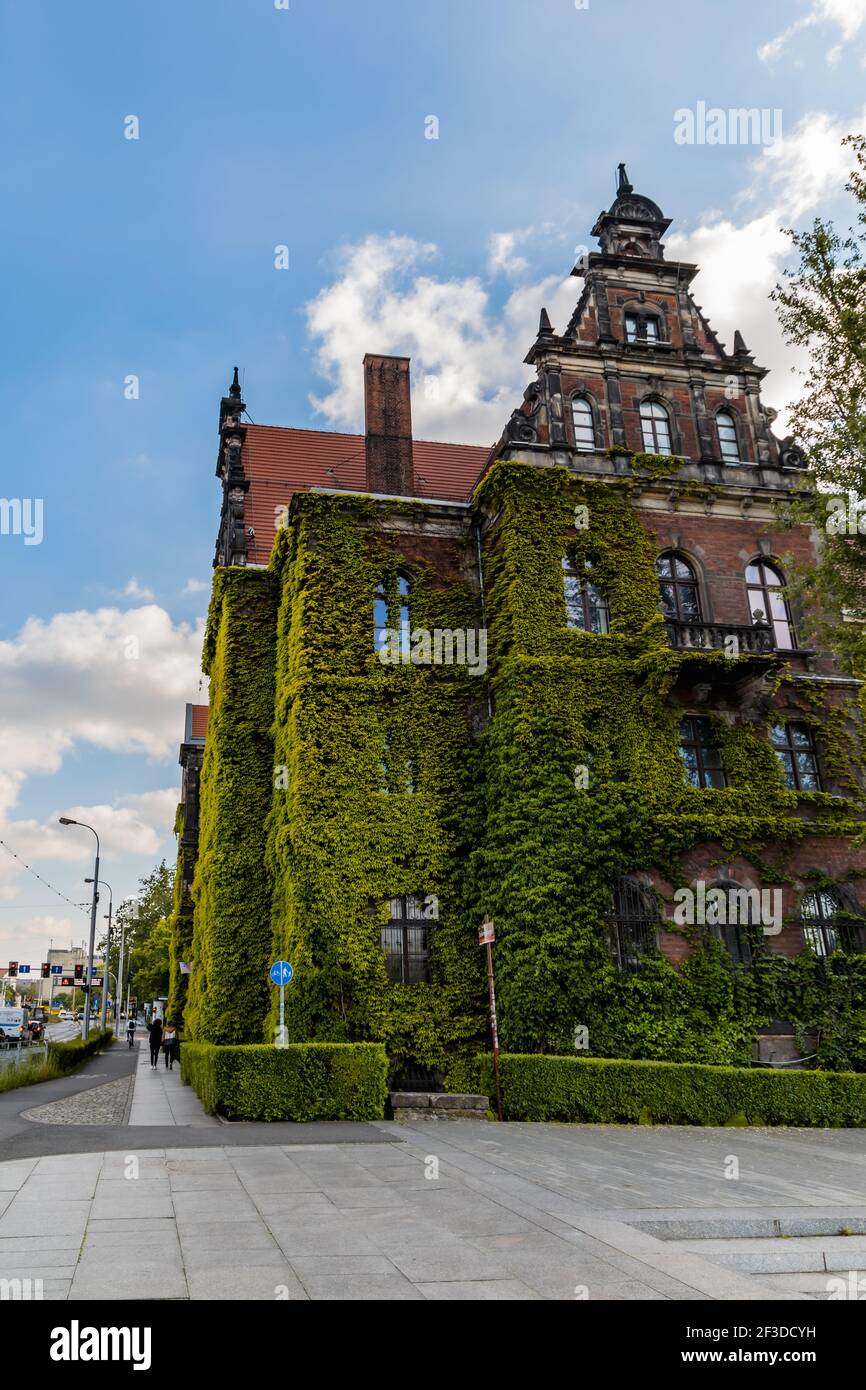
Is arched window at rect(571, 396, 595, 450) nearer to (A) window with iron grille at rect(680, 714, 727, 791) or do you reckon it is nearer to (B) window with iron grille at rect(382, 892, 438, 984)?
(A) window with iron grille at rect(680, 714, 727, 791)

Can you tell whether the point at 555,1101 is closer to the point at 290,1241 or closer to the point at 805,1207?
the point at 805,1207

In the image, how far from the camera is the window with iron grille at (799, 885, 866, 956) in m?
23.2

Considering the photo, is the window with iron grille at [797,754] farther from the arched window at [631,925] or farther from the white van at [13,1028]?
the white van at [13,1028]

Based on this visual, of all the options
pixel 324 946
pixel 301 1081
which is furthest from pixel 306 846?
pixel 301 1081

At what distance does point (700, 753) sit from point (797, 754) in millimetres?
2911

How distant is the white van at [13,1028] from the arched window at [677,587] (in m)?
45.7

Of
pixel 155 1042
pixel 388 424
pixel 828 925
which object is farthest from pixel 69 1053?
pixel 828 925

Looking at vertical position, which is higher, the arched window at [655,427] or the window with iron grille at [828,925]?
the arched window at [655,427]

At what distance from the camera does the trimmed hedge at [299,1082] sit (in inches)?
680

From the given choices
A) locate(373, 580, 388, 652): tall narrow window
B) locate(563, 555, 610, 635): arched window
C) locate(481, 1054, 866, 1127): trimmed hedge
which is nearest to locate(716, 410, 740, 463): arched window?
locate(563, 555, 610, 635): arched window

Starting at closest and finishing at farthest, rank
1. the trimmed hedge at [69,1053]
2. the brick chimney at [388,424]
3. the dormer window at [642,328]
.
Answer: the brick chimney at [388,424]
the dormer window at [642,328]
the trimmed hedge at [69,1053]

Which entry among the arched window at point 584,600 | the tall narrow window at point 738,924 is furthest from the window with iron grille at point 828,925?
the arched window at point 584,600

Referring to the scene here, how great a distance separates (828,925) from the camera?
23.4m

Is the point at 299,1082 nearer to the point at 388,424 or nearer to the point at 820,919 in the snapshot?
the point at 820,919
